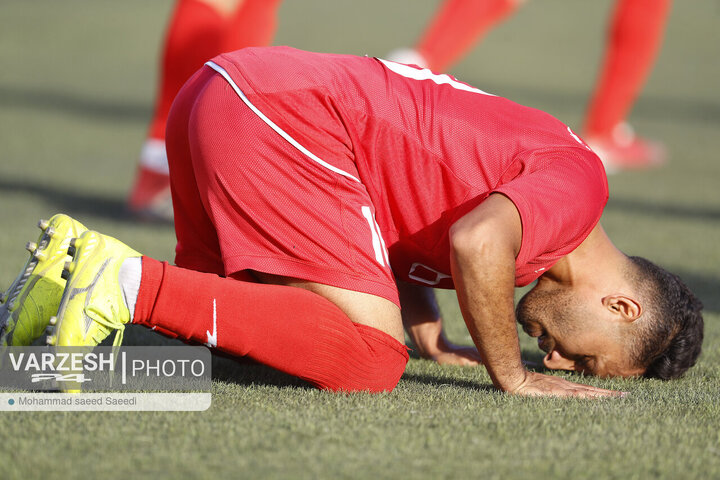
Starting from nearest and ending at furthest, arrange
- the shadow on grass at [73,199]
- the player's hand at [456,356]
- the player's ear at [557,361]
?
the player's ear at [557,361]
the player's hand at [456,356]
the shadow on grass at [73,199]

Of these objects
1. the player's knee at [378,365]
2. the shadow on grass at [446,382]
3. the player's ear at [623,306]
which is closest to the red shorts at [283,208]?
the player's knee at [378,365]

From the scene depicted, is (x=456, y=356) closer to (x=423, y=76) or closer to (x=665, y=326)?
(x=665, y=326)

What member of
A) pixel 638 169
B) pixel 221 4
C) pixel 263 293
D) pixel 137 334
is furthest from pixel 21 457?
pixel 638 169

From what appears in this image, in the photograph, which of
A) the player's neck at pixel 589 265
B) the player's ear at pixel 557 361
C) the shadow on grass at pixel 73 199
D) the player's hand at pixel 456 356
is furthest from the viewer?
the shadow on grass at pixel 73 199

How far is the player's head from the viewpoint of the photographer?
2.29 metres

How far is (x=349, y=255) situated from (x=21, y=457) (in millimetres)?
909

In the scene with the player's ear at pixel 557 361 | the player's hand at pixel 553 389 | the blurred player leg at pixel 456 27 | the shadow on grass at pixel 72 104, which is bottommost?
the shadow on grass at pixel 72 104

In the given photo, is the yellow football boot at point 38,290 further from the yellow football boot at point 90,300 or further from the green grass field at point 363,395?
the green grass field at point 363,395

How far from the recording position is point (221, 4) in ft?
14.9

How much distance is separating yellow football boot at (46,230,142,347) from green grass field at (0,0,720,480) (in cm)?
19

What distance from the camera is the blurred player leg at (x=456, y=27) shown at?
4.99 m

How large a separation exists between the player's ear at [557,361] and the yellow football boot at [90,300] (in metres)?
1.10

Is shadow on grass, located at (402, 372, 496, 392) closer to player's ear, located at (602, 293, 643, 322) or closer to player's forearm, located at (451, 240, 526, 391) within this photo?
player's forearm, located at (451, 240, 526, 391)

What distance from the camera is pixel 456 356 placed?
8.71 ft
